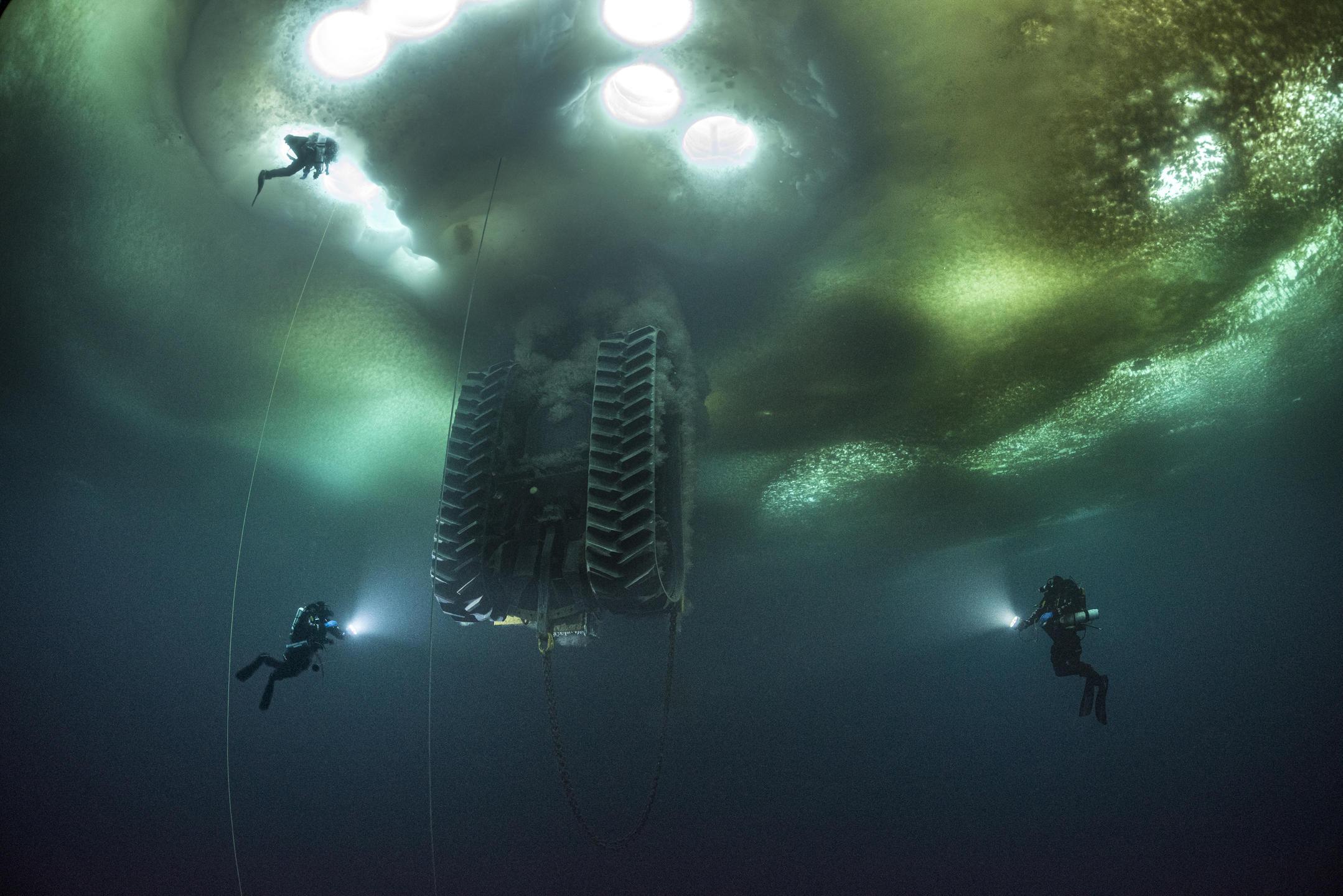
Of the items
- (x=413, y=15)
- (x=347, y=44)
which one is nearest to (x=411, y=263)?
(x=347, y=44)

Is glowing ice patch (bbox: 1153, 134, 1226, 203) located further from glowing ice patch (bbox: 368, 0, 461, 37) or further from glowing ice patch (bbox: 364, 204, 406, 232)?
glowing ice patch (bbox: 364, 204, 406, 232)

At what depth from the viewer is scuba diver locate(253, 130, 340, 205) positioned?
13.5 feet

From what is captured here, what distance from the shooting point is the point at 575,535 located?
4906 millimetres

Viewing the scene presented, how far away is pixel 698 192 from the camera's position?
16.3 feet

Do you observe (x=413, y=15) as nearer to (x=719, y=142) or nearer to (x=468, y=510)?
(x=719, y=142)

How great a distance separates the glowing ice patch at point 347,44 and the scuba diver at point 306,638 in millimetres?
7024

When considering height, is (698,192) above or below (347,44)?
above

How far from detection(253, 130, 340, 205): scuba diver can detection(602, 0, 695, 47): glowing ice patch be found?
228cm

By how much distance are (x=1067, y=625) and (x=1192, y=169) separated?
7965 mm

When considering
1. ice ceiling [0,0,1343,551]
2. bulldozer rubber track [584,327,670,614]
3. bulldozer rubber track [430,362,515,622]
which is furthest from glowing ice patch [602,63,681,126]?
bulldozer rubber track [430,362,515,622]

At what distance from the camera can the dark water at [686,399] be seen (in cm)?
417

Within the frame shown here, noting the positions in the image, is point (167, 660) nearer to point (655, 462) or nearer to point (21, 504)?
point (21, 504)

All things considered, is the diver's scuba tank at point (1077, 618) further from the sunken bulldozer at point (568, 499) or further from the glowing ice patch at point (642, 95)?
the glowing ice patch at point (642, 95)

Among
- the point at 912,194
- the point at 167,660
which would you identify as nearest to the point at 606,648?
the point at 167,660
